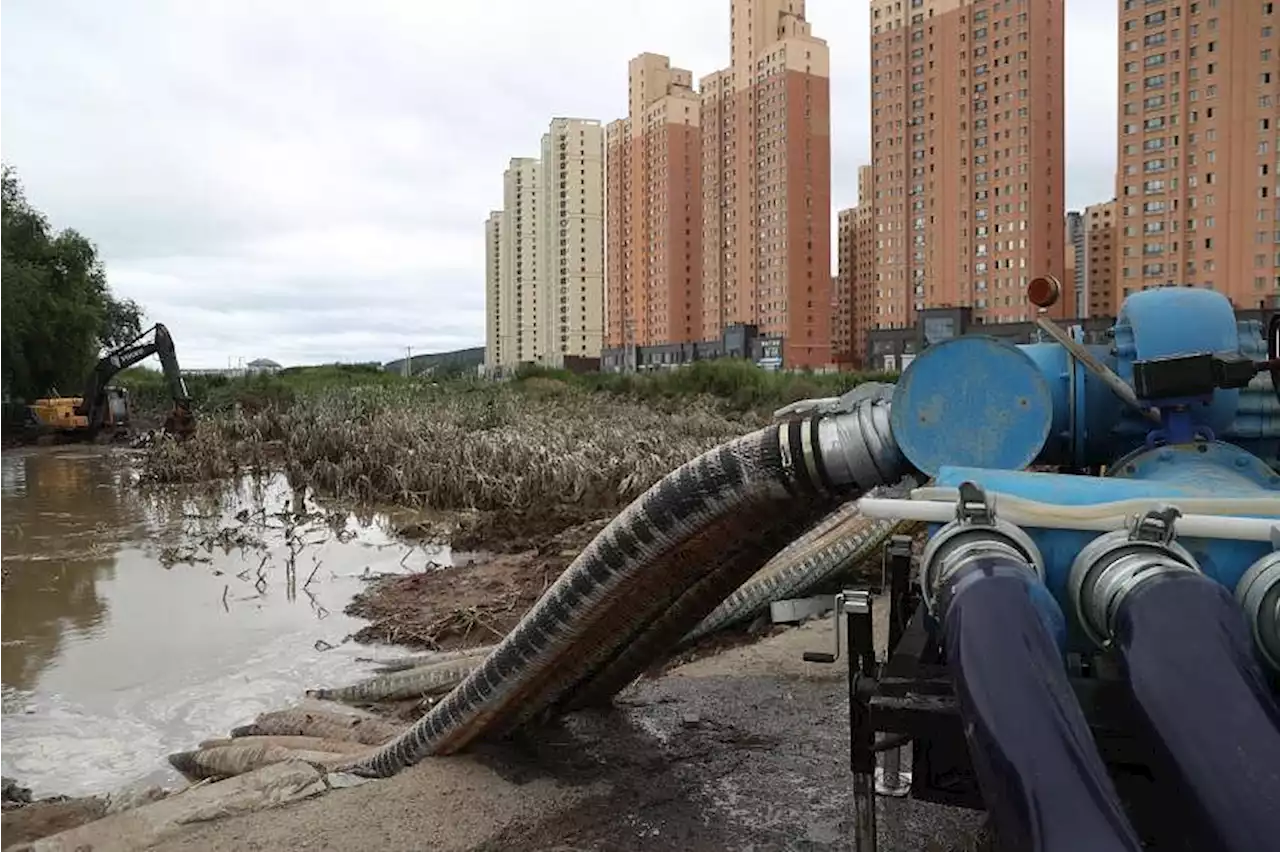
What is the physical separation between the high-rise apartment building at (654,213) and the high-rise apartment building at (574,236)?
18.3 feet

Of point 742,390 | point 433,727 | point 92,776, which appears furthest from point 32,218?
point 433,727

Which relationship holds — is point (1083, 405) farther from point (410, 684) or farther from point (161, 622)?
point (161, 622)

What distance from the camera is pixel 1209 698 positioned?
66.4 inches

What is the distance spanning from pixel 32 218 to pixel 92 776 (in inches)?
1199

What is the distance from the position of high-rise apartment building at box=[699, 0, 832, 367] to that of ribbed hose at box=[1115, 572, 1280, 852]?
1905 inches

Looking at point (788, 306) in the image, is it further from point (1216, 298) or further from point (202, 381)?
point (1216, 298)

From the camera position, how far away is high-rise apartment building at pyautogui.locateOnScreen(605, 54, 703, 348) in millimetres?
58969

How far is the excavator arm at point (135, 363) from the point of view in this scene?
24156 millimetres

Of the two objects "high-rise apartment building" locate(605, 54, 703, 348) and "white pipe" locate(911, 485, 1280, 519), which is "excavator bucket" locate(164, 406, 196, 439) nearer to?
"white pipe" locate(911, 485, 1280, 519)

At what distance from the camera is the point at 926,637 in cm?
260

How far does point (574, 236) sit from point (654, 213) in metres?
11.8

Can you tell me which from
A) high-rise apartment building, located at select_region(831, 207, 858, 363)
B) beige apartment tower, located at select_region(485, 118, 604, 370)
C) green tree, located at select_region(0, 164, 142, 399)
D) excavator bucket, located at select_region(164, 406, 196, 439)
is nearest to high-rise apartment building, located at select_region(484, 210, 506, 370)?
beige apartment tower, located at select_region(485, 118, 604, 370)

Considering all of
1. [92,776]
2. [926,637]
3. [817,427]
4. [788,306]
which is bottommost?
→ [92,776]

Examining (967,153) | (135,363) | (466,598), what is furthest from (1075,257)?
(466,598)
